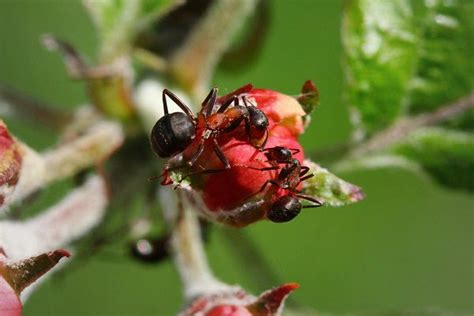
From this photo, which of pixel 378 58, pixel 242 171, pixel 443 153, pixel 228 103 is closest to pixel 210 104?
pixel 228 103

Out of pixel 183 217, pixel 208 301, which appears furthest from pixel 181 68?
pixel 208 301

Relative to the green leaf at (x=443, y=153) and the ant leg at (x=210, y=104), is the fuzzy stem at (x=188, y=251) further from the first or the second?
the green leaf at (x=443, y=153)

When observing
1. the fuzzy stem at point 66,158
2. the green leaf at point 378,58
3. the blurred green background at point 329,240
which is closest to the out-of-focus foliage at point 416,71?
the green leaf at point 378,58

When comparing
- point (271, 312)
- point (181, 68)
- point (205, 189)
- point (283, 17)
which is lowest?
point (271, 312)

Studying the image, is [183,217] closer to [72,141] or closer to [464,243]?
[72,141]

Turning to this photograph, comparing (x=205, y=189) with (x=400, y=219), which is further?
(x=400, y=219)
